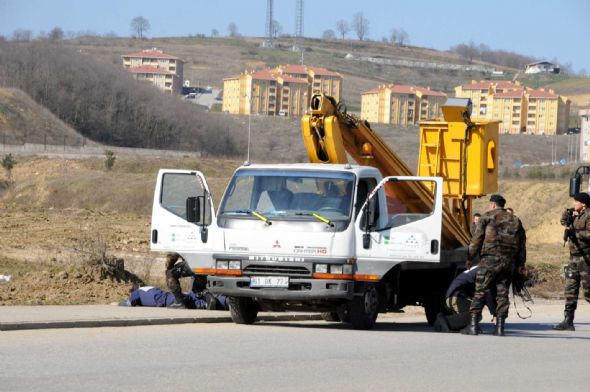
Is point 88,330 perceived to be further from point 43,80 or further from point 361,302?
point 43,80

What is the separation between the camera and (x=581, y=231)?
18.7m

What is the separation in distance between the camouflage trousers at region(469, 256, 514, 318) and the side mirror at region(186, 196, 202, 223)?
3881 mm

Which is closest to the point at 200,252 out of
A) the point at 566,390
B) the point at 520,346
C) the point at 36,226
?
the point at 520,346

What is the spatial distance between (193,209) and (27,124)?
111 m

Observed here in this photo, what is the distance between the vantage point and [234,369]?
11.8m

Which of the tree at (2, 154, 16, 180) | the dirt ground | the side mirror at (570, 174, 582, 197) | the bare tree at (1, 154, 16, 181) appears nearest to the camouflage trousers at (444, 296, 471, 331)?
the side mirror at (570, 174, 582, 197)

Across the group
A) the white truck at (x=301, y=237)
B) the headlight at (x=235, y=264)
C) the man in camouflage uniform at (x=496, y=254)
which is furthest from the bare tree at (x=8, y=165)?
Result: the man in camouflage uniform at (x=496, y=254)

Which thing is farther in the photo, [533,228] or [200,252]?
[533,228]

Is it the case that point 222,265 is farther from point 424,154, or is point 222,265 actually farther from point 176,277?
point 424,154

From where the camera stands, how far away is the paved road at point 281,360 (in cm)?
1089

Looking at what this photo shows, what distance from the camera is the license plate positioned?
54.4 ft

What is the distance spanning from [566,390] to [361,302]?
5649mm

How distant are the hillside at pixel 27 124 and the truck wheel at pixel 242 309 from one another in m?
101

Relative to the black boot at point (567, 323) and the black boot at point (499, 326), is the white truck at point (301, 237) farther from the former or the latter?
the black boot at point (567, 323)
